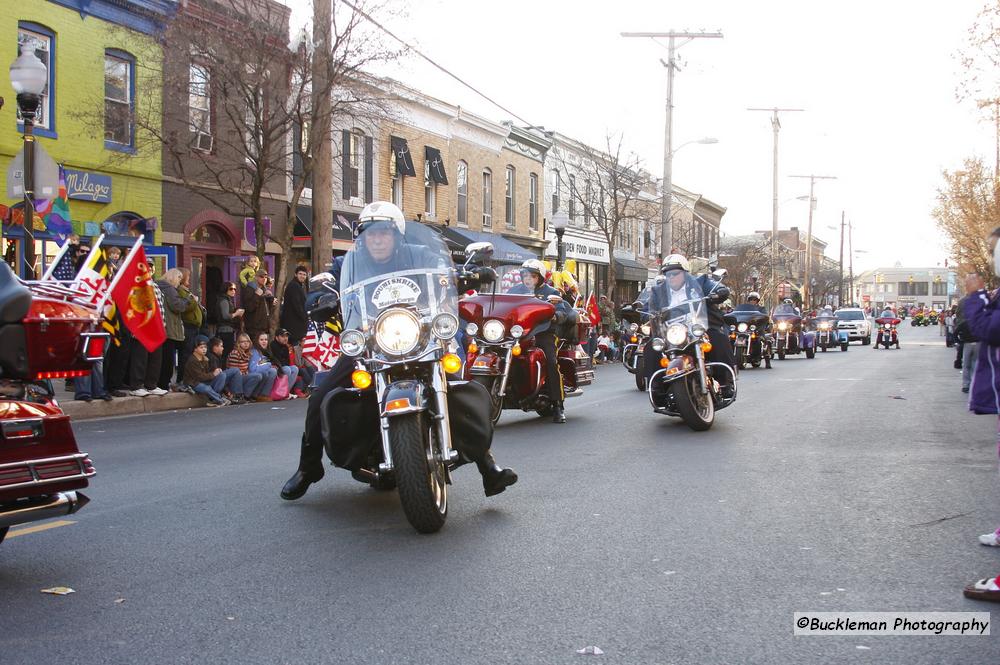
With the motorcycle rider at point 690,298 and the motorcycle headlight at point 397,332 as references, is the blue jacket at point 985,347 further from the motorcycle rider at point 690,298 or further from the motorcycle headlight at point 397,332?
the motorcycle rider at point 690,298

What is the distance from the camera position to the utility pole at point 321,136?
59.3 feet

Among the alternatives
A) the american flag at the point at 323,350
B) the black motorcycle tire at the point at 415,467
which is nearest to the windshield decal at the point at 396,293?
the black motorcycle tire at the point at 415,467

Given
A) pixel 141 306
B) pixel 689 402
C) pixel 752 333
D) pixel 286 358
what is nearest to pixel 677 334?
pixel 689 402

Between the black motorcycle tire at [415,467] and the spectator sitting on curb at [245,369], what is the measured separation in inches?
398

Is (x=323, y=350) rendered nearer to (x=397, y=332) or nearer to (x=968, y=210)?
(x=397, y=332)

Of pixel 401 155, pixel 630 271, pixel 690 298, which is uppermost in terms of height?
pixel 401 155

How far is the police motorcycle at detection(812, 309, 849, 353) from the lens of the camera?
42.7m

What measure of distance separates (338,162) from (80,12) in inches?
341

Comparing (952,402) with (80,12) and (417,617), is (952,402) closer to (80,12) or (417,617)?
(417,617)

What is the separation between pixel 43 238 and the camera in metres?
19.2

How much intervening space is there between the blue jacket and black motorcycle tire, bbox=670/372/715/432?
536cm

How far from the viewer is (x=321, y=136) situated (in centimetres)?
1831

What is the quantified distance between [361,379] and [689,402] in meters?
5.62

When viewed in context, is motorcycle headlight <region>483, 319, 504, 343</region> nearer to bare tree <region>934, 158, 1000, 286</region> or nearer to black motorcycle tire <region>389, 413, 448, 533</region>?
black motorcycle tire <region>389, 413, 448, 533</region>
